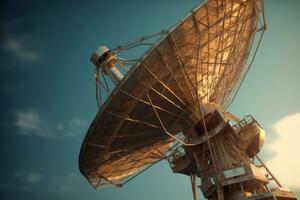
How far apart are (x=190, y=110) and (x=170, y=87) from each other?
519 centimetres

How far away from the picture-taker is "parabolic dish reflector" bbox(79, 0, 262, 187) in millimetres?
25578

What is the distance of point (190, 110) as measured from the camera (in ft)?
110

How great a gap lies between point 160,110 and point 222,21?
11.3 m

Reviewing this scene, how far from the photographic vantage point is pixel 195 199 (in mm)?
35031

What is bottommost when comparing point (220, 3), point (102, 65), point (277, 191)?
point (277, 191)

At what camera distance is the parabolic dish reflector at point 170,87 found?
2558 cm

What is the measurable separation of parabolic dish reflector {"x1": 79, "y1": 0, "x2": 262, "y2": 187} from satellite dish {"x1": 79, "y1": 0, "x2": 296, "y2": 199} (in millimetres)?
95

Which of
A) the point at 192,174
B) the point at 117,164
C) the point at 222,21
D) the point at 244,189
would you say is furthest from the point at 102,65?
the point at 244,189

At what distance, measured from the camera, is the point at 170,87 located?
29891mm

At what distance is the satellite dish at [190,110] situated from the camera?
26125mm

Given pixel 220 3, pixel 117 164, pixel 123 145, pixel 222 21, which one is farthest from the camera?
pixel 117 164

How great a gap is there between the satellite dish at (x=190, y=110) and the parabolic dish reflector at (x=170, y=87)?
3.7 inches

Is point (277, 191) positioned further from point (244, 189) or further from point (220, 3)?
point (220, 3)

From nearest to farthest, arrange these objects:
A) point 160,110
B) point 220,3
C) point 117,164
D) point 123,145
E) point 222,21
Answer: point 220,3 < point 222,21 < point 160,110 < point 123,145 < point 117,164
